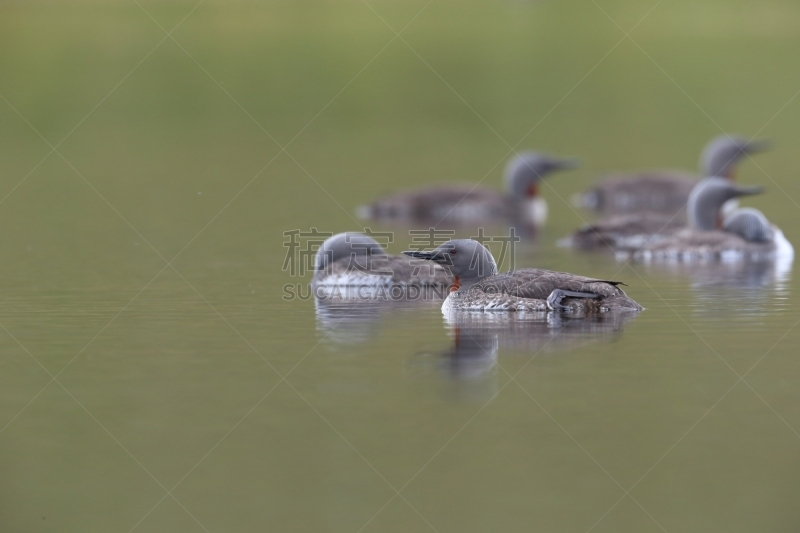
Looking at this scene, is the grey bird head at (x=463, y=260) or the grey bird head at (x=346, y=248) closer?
the grey bird head at (x=463, y=260)

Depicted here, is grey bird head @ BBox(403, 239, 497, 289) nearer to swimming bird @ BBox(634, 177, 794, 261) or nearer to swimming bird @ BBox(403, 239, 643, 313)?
swimming bird @ BBox(403, 239, 643, 313)

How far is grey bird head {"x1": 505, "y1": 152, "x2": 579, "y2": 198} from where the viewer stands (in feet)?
61.3

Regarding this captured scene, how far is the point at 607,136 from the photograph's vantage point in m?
27.4

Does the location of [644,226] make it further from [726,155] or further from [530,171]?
[726,155]

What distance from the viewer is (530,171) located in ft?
61.4

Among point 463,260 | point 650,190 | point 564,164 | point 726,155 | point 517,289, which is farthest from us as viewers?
point 650,190

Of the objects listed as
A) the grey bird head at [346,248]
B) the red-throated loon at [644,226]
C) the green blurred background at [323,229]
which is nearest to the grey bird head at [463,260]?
the green blurred background at [323,229]

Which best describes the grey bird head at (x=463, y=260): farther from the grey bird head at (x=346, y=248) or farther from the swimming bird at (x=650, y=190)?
the swimming bird at (x=650, y=190)

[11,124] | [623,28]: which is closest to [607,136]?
[623,28]

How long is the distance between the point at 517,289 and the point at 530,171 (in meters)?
9.51

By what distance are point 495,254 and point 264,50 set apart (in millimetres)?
20328

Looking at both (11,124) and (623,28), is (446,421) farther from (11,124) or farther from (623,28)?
(623,28)

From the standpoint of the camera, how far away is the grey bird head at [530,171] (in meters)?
18.7

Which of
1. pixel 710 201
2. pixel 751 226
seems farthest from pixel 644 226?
pixel 751 226
